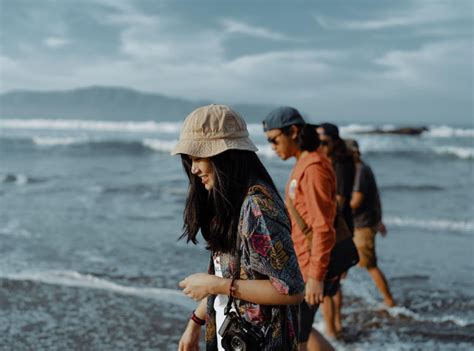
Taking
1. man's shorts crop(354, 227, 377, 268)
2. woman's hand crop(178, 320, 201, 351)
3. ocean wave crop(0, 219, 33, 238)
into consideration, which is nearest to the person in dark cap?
man's shorts crop(354, 227, 377, 268)

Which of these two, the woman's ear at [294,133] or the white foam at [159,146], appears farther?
the white foam at [159,146]

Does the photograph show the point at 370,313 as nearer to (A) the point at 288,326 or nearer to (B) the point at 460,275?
(B) the point at 460,275

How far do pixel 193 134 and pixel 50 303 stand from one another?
442 centimetres

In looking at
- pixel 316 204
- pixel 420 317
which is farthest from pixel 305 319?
pixel 420 317

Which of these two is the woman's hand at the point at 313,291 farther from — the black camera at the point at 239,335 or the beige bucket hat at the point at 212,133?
the beige bucket hat at the point at 212,133

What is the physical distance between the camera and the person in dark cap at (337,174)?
4652mm

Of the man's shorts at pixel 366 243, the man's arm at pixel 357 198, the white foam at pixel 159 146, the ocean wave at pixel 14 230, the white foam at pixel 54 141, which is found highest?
the man's arm at pixel 357 198

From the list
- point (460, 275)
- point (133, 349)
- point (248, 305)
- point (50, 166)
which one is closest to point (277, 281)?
point (248, 305)

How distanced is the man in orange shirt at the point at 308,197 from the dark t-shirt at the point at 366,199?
2209 millimetres

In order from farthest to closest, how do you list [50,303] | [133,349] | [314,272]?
[50,303] → [133,349] → [314,272]

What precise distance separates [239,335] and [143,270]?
5.50 meters

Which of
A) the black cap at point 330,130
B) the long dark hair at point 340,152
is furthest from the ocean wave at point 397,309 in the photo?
the black cap at point 330,130

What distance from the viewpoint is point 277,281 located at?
6.24 ft

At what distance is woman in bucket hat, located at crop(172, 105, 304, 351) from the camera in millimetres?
1890
